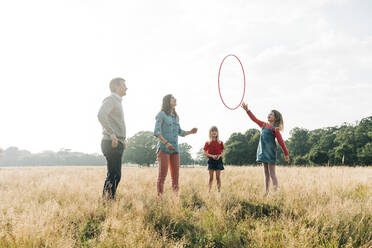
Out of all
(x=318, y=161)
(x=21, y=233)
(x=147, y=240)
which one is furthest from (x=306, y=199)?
(x=318, y=161)

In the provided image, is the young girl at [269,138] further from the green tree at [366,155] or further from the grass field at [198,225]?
the green tree at [366,155]

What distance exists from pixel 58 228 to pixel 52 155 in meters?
121

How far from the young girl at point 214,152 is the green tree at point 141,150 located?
170 ft

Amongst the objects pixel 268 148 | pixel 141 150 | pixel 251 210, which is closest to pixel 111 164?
pixel 251 210

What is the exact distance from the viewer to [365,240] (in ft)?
10.3

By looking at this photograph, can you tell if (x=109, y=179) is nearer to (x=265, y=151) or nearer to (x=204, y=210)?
(x=204, y=210)

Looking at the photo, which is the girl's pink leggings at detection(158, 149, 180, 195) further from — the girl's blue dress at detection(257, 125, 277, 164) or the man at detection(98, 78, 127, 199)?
the girl's blue dress at detection(257, 125, 277, 164)

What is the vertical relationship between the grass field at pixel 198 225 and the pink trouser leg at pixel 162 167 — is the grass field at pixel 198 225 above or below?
below

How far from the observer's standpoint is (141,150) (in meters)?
58.8

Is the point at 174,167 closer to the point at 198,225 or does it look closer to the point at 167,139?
the point at 167,139

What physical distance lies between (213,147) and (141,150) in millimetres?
53203

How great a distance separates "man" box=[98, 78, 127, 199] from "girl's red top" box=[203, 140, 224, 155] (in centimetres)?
287

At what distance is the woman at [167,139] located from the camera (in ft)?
17.7

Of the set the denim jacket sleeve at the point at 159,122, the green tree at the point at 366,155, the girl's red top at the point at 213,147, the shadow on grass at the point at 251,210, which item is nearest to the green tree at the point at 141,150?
the green tree at the point at 366,155
